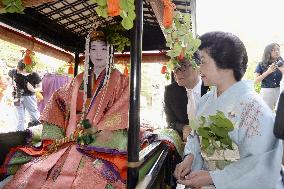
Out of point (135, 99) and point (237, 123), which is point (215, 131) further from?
point (135, 99)

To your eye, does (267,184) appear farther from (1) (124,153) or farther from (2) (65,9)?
(2) (65,9)

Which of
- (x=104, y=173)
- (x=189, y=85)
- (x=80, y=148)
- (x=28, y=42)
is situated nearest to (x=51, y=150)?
(x=80, y=148)

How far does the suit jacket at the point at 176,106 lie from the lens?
188 inches

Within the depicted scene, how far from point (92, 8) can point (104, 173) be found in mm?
1981

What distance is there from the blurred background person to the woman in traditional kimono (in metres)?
4.42

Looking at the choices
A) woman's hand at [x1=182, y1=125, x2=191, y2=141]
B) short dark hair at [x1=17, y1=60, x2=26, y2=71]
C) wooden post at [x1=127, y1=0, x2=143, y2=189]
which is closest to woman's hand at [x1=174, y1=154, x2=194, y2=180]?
wooden post at [x1=127, y1=0, x2=143, y2=189]

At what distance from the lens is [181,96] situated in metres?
4.85

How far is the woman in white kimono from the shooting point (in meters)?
1.95

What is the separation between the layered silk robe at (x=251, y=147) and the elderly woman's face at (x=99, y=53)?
1.70 meters

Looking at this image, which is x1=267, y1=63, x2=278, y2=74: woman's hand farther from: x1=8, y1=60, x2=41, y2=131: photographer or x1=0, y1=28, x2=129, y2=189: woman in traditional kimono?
x1=8, y1=60, x2=41, y2=131: photographer

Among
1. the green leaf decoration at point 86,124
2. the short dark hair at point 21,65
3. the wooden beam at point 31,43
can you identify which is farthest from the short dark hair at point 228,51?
the short dark hair at point 21,65

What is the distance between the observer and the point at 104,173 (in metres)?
2.58

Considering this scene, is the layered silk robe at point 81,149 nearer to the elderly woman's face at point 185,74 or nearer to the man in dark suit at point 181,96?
the elderly woman's face at point 185,74

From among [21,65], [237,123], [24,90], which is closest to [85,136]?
[237,123]
